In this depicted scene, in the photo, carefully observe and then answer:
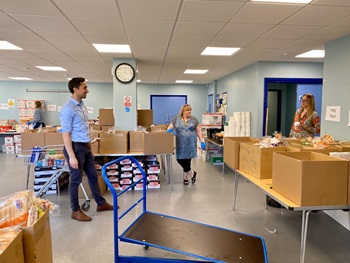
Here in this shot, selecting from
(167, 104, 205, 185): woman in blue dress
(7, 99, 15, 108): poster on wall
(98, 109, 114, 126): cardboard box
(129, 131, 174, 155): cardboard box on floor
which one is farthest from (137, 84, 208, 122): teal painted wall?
(129, 131, 174, 155): cardboard box on floor

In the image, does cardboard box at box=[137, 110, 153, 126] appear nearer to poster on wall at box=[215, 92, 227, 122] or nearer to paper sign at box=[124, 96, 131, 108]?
paper sign at box=[124, 96, 131, 108]

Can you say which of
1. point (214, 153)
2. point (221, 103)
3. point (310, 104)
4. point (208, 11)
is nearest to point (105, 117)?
point (214, 153)

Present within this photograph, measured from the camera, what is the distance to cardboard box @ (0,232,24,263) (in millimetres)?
1085

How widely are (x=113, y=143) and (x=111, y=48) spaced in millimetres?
1707

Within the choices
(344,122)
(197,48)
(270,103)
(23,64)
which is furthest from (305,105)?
(23,64)

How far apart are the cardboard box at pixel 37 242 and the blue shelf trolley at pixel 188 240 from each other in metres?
0.45

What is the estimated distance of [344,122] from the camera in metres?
3.43

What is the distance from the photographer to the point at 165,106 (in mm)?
11445

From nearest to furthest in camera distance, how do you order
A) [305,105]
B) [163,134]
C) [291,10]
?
[291,10], [305,105], [163,134]

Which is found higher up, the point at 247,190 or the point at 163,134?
the point at 163,134

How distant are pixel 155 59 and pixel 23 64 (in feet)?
10.8

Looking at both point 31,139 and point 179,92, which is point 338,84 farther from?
point 179,92

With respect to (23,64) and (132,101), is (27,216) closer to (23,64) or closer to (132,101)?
(132,101)

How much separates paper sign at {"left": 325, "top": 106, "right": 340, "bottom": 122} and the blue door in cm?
794
